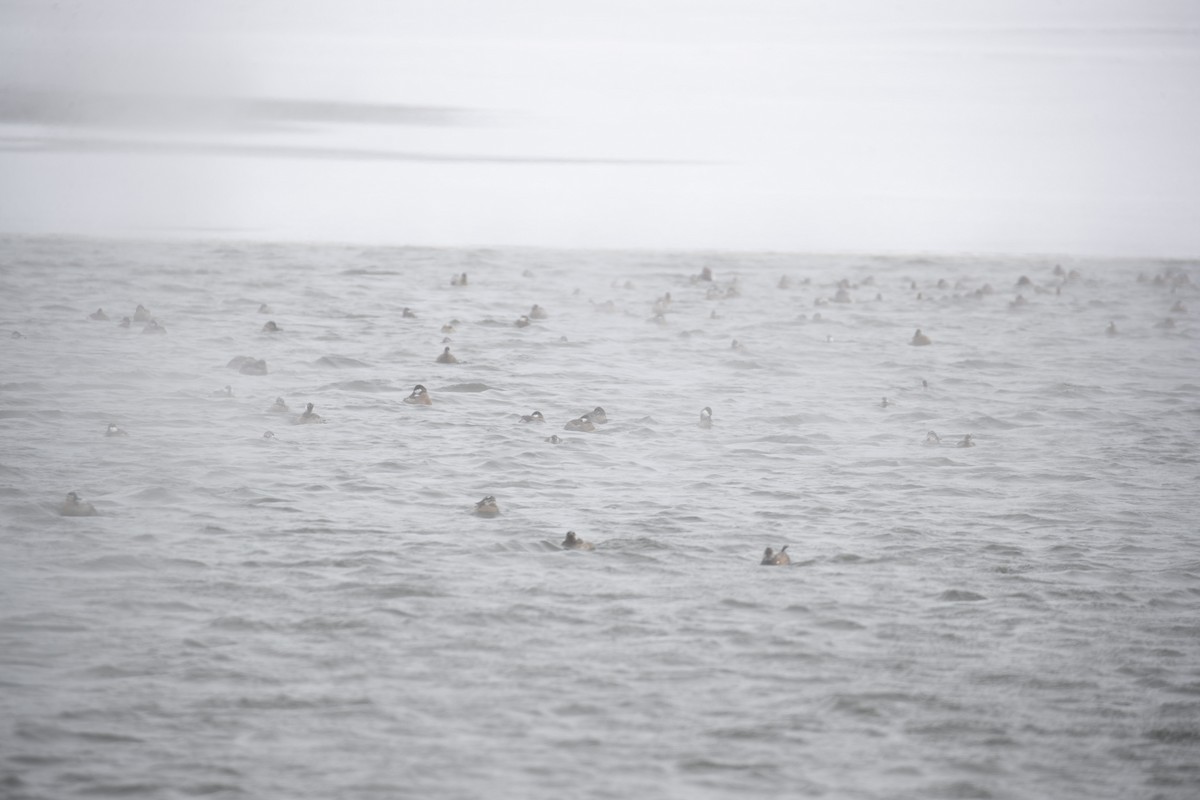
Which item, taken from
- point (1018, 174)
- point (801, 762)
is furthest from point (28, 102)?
point (801, 762)

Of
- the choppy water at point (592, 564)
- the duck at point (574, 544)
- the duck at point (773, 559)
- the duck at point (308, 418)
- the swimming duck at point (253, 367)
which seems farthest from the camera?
the swimming duck at point (253, 367)

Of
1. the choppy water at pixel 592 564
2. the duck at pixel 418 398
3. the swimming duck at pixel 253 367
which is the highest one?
the swimming duck at pixel 253 367

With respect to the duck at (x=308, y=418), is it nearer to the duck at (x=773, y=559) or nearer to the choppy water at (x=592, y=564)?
the choppy water at (x=592, y=564)

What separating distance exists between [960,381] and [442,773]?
10.8 metres

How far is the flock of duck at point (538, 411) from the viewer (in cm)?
941

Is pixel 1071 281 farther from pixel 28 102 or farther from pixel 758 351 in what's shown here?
pixel 28 102

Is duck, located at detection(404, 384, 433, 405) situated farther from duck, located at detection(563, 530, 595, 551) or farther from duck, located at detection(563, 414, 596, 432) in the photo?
duck, located at detection(563, 530, 595, 551)

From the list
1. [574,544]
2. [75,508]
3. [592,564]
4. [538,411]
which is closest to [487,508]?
[574,544]

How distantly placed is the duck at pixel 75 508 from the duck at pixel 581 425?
4.74m

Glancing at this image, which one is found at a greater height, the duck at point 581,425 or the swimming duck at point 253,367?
the swimming duck at point 253,367

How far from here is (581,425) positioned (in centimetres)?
1270

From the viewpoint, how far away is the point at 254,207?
76.8ft

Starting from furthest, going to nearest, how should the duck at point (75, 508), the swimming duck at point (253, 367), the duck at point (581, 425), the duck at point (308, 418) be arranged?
the swimming duck at point (253, 367), the duck at point (581, 425), the duck at point (308, 418), the duck at point (75, 508)

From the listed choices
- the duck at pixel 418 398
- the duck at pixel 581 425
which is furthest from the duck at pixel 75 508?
the duck at pixel 581 425
